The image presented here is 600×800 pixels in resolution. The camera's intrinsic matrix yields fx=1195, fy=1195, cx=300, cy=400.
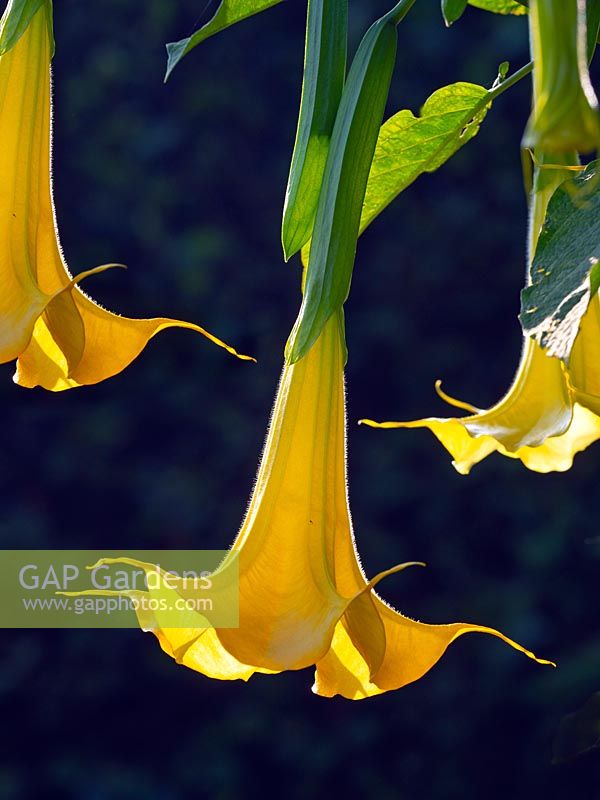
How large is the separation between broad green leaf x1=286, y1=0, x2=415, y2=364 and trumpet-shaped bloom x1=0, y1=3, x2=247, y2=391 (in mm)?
53

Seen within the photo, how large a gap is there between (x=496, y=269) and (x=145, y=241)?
0.62m

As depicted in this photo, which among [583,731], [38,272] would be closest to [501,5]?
[38,272]

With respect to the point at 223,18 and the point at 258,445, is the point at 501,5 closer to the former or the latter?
the point at 223,18

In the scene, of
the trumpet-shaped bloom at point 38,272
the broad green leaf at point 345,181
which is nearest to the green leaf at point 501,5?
the broad green leaf at point 345,181

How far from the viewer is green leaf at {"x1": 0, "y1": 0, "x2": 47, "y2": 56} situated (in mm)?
628

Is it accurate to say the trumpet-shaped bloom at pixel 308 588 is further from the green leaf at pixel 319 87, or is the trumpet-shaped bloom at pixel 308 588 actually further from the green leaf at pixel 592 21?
the green leaf at pixel 592 21

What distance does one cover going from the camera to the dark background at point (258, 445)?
201cm

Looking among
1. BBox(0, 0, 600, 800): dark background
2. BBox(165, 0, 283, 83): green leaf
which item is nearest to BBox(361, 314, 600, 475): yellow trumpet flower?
BBox(165, 0, 283, 83): green leaf

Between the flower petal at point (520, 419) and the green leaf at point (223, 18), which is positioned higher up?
the green leaf at point (223, 18)

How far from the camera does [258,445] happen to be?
81.0 inches

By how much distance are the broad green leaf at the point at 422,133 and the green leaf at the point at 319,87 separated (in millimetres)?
120

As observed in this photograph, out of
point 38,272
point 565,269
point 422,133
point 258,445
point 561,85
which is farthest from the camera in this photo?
point 258,445

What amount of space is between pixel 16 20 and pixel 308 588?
33 cm

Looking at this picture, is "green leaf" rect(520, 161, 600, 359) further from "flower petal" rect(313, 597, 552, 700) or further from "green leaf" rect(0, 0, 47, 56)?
"green leaf" rect(0, 0, 47, 56)
